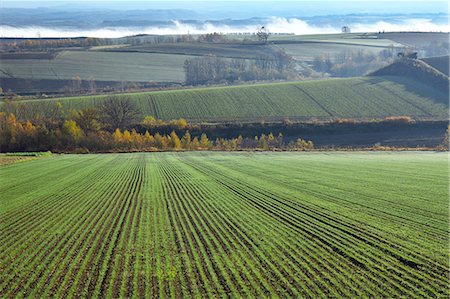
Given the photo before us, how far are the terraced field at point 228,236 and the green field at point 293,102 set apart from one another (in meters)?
51.8

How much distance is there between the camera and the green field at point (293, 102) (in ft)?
283

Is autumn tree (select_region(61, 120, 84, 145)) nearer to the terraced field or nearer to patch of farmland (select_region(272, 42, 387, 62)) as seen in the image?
the terraced field

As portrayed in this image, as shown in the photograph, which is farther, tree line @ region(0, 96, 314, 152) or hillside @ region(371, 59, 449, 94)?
hillside @ region(371, 59, 449, 94)

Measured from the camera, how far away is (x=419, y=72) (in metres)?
108

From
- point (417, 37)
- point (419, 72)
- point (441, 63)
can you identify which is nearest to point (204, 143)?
point (419, 72)

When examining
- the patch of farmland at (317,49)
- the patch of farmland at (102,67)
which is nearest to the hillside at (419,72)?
the patch of farmland at (317,49)

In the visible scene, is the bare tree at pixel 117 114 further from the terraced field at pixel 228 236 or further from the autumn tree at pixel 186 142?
the terraced field at pixel 228 236

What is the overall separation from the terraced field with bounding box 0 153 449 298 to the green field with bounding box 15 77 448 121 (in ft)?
170

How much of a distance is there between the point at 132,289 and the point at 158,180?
2155 centimetres

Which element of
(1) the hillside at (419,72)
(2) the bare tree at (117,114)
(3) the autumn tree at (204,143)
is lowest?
(3) the autumn tree at (204,143)

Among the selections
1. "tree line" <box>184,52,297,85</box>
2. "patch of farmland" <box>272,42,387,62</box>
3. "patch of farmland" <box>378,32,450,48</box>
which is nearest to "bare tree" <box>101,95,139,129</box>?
"tree line" <box>184,52,297,85</box>

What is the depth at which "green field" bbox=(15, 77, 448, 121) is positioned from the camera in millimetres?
86312

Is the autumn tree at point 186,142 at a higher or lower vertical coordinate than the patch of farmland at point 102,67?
lower

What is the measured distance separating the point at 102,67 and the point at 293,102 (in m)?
69.1
